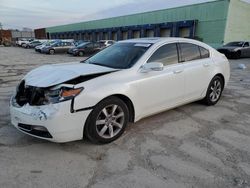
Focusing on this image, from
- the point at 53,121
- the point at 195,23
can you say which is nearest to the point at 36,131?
the point at 53,121

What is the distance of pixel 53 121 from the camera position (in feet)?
9.65

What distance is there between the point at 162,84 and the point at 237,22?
94.9 feet

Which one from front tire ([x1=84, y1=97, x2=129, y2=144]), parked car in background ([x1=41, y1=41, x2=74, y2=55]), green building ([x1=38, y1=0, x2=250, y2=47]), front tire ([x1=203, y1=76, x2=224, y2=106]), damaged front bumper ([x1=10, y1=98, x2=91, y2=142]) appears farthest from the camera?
green building ([x1=38, y1=0, x2=250, y2=47])

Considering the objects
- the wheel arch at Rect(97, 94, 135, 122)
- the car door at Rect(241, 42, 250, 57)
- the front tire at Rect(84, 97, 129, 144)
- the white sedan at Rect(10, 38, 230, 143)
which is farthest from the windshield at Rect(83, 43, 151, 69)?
the car door at Rect(241, 42, 250, 57)

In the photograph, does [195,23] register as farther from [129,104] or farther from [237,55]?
[129,104]

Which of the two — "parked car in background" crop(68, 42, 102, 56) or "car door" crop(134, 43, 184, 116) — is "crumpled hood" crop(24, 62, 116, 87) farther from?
"parked car in background" crop(68, 42, 102, 56)

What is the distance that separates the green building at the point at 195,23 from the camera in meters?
27.4

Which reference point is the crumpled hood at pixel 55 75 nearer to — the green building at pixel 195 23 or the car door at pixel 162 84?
the car door at pixel 162 84

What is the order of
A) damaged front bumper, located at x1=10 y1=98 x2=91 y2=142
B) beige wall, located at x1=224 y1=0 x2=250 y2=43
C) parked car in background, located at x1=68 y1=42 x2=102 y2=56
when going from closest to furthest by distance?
1. damaged front bumper, located at x1=10 y1=98 x2=91 y2=142
2. parked car in background, located at x1=68 y1=42 x2=102 y2=56
3. beige wall, located at x1=224 y1=0 x2=250 y2=43

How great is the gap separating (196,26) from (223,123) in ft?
95.0

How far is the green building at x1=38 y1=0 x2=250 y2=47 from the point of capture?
27391 mm

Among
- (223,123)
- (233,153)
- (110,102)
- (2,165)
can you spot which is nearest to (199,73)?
(223,123)

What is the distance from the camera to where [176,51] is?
4.40 meters

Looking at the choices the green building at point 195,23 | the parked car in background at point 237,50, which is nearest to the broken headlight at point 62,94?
the parked car in background at point 237,50
